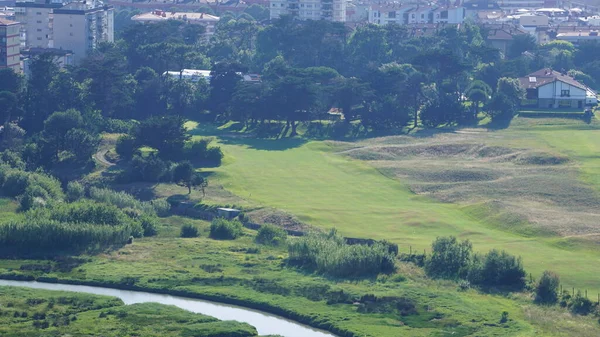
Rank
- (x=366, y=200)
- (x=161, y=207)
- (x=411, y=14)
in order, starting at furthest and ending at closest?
(x=411, y=14), (x=366, y=200), (x=161, y=207)

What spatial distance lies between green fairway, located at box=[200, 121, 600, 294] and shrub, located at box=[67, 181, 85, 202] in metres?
10.4

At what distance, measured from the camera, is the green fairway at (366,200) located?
76875 millimetres

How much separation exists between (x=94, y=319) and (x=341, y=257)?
15004mm

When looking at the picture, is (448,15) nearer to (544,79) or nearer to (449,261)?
(544,79)

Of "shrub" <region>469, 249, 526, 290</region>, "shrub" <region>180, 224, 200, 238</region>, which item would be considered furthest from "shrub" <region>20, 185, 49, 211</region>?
"shrub" <region>469, 249, 526, 290</region>

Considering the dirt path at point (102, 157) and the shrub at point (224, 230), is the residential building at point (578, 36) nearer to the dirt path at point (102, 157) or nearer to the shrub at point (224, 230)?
the dirt path at point (102, 157)

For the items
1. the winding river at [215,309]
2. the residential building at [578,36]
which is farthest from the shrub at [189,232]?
the residential building at [578,36]

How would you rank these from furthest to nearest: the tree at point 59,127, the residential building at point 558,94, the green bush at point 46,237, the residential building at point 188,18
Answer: the residential building at point 188,18, the residential building at point 558,94, the tree at point 59,127, the green bush at point 46,237

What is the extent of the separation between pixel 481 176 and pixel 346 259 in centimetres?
2837

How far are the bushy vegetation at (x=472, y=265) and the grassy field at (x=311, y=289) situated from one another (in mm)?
1237

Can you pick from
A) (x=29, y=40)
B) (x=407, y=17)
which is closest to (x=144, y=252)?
(x=29, y=40)

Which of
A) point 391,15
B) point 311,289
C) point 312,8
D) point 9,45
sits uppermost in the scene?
point 312,8

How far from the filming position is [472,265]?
71.5 meters

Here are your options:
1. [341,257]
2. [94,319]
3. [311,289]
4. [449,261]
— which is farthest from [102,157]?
[94,319]
